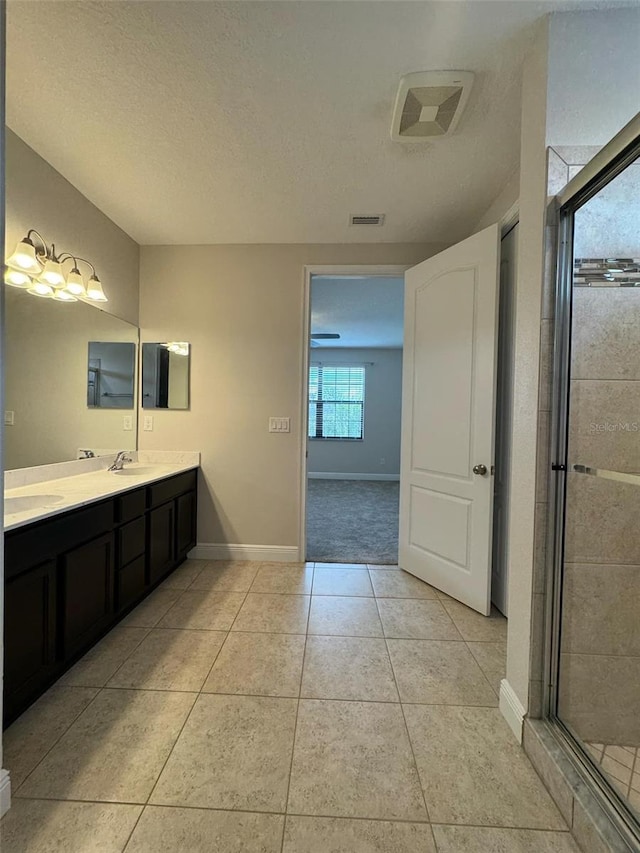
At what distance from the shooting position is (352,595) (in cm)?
247

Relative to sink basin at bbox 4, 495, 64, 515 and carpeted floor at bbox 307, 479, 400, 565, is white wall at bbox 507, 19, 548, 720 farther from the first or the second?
sink basin at bbox 4, 495, 64, 515

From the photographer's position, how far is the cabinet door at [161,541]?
2.34m

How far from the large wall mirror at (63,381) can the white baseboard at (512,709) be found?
256 centimetres

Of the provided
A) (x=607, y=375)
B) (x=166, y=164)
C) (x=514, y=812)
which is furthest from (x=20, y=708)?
(x=166, y=164)

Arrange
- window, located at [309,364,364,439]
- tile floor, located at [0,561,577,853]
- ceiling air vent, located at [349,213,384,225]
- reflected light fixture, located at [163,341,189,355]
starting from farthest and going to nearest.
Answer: window, located at [309,364,364,439] < reflected light fixture, located at [163,341,189,355] < ceiling air vent, located at [349,213,384,225] < tile floor, located at [0,561,577,853]

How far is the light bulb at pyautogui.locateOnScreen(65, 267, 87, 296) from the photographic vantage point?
2231 mm

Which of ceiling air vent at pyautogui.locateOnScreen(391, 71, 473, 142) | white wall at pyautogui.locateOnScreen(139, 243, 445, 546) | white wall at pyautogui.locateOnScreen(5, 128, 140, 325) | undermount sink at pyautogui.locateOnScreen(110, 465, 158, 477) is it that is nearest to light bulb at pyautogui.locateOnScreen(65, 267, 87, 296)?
white wall at pyautogui.locateOnScreen(5, 128, 140, 325)

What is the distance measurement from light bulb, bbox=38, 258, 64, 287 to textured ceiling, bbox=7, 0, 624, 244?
557mm

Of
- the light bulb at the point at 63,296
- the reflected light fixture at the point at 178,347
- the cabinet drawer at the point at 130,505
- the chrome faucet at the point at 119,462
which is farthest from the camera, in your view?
the reflected light fixture at the point at 178,347

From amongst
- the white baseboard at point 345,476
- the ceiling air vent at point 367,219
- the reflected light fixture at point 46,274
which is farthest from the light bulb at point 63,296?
the white baseboard at point 345,476

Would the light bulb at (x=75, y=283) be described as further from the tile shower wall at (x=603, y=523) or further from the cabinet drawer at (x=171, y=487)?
the tile shower wall at (x=603, y=523)

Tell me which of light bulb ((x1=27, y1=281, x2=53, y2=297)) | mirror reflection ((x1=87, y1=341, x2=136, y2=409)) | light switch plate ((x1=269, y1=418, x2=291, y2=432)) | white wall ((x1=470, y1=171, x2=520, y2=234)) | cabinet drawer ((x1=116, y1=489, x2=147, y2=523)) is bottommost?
cabinet drawer ((x1=116, y1=489, x2=147, y2=523))

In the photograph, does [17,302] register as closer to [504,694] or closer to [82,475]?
[82,475]

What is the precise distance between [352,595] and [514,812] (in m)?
1.40
